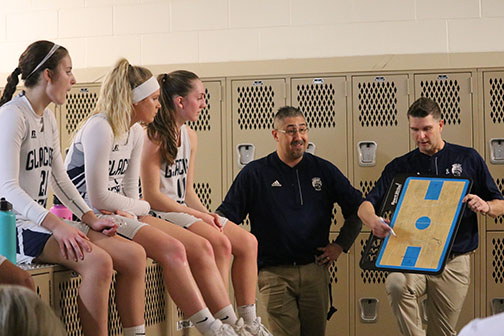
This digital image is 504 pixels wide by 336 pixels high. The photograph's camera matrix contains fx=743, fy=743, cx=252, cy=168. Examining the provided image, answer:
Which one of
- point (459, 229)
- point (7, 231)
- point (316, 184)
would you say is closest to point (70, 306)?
point (7, 231)

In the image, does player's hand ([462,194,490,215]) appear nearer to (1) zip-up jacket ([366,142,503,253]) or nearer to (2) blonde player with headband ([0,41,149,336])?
(1) zip-up jacket ([366,142,503,253])

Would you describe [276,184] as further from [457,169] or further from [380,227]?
[457,169]

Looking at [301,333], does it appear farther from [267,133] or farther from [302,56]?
[302,56]

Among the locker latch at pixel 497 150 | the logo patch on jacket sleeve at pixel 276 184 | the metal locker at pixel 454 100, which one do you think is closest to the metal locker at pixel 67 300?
the logo patch on jacket sleeve at pixel 276 184

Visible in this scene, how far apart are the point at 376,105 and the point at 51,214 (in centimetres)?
282

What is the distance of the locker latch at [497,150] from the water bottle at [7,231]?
3.31 metres

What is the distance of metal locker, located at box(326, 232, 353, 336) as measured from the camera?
4986mm

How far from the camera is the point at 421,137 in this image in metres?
4.33

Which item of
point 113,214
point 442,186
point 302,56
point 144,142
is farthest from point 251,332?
point 302,56

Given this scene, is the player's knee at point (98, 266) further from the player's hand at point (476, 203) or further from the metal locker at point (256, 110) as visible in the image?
the metal locker at point (256, 110)

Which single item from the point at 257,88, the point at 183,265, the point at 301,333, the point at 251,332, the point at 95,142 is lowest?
the point at 301,333

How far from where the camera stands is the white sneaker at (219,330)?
3.00 m

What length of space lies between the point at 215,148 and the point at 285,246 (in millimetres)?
1130

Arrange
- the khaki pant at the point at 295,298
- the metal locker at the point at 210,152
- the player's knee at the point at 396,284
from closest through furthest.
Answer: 1. the player's knee at the point at 396,284
2. the khaki pant at the point at 295,298
3. the metal locker at the point at 210,152
